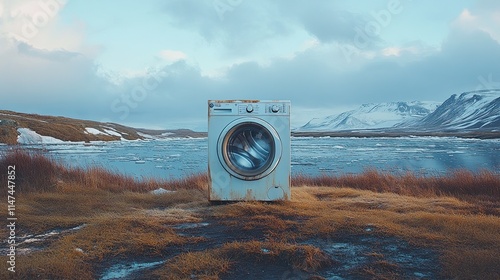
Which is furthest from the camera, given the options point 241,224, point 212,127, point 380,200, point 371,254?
point 380,200

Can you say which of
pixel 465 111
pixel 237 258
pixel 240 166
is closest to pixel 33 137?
pixel 240 166

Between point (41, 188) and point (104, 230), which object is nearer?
point (104, 230)

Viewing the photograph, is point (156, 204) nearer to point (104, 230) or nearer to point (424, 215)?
point (104, 230)

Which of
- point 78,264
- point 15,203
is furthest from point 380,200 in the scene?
point 15,203

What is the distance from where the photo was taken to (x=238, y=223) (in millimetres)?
4312

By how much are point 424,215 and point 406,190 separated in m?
2.79

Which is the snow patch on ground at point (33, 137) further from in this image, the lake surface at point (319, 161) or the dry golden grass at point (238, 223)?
the dry golden grass at point (238, 223)

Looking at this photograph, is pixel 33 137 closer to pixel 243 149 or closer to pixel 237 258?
pixel 243 149

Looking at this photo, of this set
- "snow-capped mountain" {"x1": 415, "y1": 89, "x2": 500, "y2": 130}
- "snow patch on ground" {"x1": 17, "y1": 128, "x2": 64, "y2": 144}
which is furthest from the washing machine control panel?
"snow-capped mountain" {"x1": 415, "y1": 89, "x2": 500, "y2": 130}

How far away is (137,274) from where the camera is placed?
2867 mm

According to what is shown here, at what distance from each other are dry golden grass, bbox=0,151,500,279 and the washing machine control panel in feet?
4.01

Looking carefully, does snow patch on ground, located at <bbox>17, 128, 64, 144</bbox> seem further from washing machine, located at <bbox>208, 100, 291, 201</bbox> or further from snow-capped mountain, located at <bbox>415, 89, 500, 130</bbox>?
snow-capped mountain, located at <bbox>415, 89, 500, 130</bbox>

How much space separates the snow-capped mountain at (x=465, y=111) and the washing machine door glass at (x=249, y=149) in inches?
4774

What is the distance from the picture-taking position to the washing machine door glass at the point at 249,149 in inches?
201
